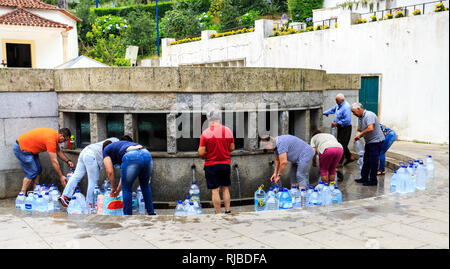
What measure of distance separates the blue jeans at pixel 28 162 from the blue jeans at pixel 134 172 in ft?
8.54

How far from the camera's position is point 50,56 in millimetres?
28438

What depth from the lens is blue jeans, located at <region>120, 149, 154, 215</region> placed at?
646 centimetres

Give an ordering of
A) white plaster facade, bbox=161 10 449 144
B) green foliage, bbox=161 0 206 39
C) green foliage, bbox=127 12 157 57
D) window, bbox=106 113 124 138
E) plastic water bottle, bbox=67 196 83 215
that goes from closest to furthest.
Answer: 1. plastic water bottle, bbox=67 196 83 215
2. window, bbox=106 113 124 138
3. white plaster facade, bbox=161 10 449 144
4. green foliage, bbox=161 0 206 39
5. green foliage, bbox=127 12 157 57

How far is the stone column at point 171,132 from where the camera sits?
809 centimetres

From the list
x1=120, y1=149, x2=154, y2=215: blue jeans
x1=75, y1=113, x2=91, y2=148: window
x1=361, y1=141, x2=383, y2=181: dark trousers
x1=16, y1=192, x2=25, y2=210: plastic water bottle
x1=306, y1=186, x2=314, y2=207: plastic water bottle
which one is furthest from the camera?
x1=75, y1=113, x2=91, y2=148: window

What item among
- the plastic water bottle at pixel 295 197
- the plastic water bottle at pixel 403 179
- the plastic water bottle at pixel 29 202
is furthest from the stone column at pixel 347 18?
the plastic water bottle at pixel 29 202

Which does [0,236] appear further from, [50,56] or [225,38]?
[50,56]

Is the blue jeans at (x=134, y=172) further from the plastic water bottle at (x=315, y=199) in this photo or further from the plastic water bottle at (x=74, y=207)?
the plastic water bottle at (x=315, y=199)

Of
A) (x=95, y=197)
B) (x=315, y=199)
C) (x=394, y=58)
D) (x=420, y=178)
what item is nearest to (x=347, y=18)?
(x=394, y=58)

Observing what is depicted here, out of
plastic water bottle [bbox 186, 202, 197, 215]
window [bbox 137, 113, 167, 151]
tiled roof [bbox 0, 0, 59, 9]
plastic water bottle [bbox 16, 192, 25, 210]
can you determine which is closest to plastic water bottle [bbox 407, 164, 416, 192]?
plastic water bottle [bbox 186, 202, 197, 215]

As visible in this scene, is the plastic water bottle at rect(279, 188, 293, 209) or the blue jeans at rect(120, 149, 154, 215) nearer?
the blue jeans at rect(120, 149, 154, 215)

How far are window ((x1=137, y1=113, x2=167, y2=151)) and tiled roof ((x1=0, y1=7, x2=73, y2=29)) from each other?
68.3 feet

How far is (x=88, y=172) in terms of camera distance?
7.46m

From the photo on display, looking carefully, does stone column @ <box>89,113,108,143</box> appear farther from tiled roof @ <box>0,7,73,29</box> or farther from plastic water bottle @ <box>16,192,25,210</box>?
tiled roof @ <box>0,7,73,29</box>
